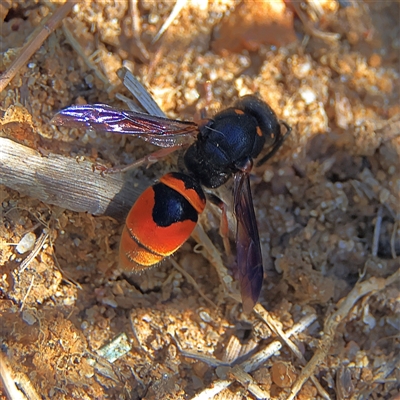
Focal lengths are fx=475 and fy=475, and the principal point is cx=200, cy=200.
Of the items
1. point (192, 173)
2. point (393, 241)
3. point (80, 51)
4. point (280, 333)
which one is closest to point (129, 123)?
point (192, 173)

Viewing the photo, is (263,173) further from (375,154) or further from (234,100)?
(375,154)

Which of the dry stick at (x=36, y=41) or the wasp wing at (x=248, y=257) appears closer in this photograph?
the wasp wing at (x=248, y=257)

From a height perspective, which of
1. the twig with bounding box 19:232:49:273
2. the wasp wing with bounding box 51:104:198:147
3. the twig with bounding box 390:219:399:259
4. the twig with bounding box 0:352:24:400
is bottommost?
the twig with bounding box 390:219:399:259

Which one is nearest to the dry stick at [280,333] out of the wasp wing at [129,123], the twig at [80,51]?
the wasp wing at [129,123]

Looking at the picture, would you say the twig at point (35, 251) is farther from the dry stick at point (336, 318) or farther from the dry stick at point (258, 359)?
the dry stick at point (336, 318)

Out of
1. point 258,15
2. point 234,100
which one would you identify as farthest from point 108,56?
point 258,15

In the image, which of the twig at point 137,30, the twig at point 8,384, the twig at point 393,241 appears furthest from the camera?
the twig at point 137,30

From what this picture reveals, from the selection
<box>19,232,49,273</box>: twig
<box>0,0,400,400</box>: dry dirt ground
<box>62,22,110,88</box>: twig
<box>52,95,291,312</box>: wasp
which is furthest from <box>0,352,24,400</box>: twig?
<box>62,22,110,88</box>: twig

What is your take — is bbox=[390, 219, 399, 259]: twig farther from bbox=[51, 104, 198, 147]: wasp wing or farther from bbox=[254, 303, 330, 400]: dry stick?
bbox=[51, 104, 198, 147]: wasp wing
